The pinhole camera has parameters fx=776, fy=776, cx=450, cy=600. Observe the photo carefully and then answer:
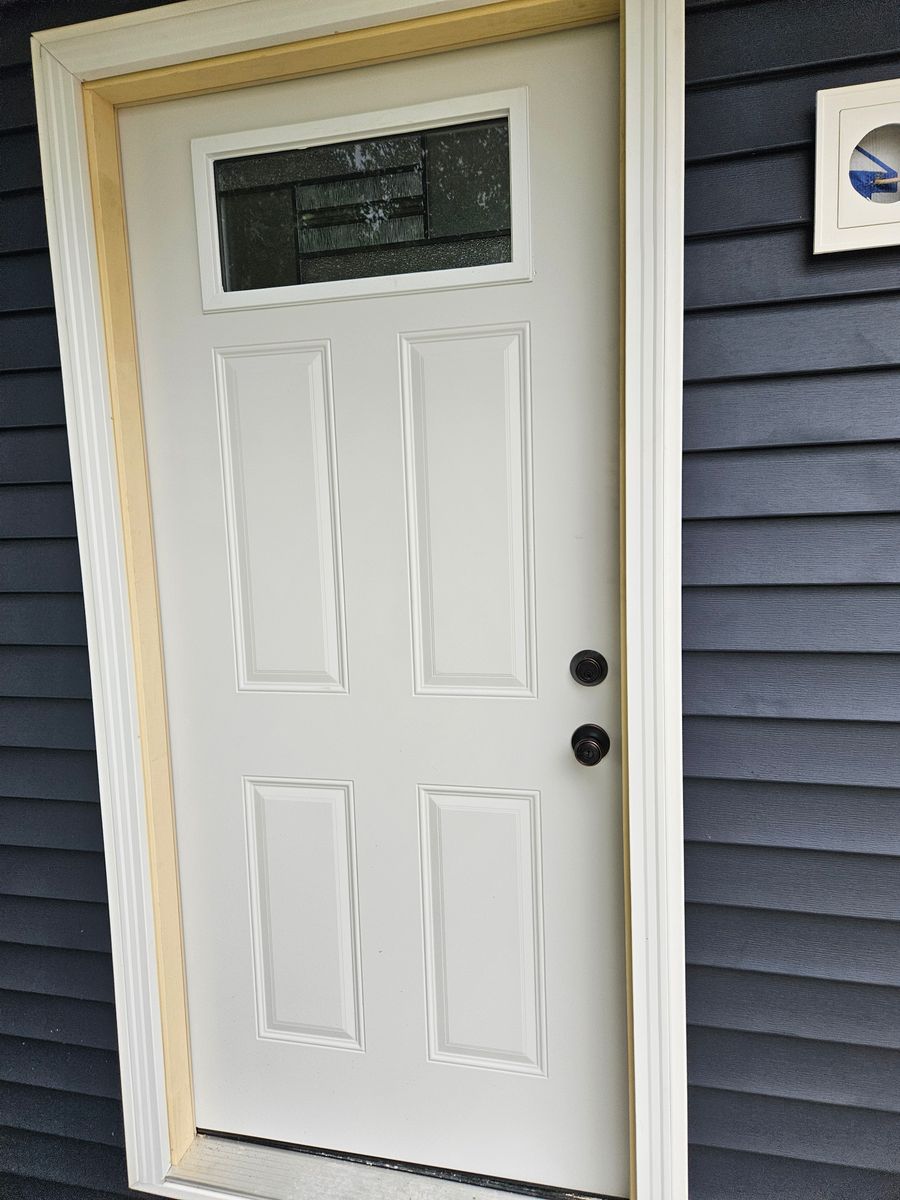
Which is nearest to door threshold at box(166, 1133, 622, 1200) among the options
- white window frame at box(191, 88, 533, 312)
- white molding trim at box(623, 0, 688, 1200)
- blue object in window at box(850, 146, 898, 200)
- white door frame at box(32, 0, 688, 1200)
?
white door frame at box(32, 0, 688, 1200)

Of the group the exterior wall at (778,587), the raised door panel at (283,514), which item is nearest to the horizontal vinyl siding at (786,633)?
the exterior wall at (778,587)

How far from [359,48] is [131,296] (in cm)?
59

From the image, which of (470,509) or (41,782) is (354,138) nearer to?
(470,509)

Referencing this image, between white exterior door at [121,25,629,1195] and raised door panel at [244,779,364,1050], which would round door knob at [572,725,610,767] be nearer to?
white exterior door at [121,25,629,1195]

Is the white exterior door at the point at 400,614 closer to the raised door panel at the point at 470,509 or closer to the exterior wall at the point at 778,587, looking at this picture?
the raised door panel at the point at 470,509

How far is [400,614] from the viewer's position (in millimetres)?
1432

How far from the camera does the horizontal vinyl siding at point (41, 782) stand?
4.77 feet

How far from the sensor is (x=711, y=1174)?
4.47 feet

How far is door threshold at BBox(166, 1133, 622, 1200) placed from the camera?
58.3 inches

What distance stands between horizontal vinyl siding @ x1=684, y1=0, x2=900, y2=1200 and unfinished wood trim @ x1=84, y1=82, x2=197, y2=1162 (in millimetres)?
994

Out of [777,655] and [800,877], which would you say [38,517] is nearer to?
[777,655]

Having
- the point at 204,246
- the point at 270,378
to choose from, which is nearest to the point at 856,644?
the point at 270,378

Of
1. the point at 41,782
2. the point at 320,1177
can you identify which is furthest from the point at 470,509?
the point at 320,1177

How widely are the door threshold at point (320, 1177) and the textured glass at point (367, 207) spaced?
1701 mm
